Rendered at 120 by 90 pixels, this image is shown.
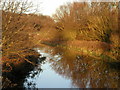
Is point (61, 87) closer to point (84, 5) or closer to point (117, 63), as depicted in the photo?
point (117, 63)

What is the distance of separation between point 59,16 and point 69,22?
831 centimetres

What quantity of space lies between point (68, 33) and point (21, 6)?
23536mm

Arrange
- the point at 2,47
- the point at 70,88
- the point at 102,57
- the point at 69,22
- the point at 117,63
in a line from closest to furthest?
the point at 2,47 → the point at 70,88 → the point at 117,63 → the point at 102,57 → the point at 69,22

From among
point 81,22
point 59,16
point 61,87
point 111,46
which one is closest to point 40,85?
point 61,87

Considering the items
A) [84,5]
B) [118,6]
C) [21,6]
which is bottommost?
[21,6]

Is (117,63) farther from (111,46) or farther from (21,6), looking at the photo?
(21,6)

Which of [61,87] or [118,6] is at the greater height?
[118,6]

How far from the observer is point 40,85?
316 inches

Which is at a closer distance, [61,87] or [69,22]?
[61,87]

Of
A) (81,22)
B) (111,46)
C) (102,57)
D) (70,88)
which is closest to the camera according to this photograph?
(70,88)

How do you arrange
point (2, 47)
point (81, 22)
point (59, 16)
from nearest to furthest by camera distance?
point (2, 47)
point (81, 22)
point (59, 16)

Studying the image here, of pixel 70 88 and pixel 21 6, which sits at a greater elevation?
pixel 21 6

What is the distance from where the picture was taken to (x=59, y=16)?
37.1 metres

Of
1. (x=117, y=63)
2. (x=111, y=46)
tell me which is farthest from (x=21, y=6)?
(x=111, y=46)
